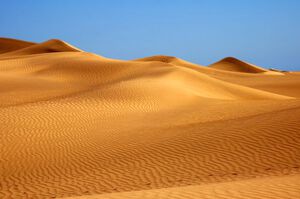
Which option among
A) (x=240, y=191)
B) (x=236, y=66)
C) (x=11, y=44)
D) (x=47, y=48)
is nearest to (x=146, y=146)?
(x=240, y=191)

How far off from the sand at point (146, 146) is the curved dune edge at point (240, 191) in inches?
0.6

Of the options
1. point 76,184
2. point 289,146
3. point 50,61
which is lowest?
point 76,184

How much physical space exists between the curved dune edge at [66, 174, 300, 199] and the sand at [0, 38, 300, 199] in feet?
0.05

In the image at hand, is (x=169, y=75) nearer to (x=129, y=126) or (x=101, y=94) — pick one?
(x=101, y=94)

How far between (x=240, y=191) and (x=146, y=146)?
5665 mm

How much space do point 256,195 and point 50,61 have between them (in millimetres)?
30905

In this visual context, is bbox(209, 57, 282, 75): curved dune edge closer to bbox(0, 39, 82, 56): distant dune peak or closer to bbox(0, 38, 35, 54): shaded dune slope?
bbox(0, 39, 82, 56): distant dune peak

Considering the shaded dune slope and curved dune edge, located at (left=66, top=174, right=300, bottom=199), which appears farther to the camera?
the shaded dune slope

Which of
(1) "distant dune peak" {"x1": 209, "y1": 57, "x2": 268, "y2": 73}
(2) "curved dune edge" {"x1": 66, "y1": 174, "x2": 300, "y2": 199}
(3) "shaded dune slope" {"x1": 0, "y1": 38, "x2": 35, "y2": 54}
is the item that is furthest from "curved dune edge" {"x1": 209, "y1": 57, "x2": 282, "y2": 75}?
(2) "curved dune edge" {"x1": 66, "y1": 174, "x2": 300, "y2": 199}

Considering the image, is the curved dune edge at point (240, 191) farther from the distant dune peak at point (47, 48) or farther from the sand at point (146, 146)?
the distant dune peak at point (47, 48)

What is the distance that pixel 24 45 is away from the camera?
6681 cm

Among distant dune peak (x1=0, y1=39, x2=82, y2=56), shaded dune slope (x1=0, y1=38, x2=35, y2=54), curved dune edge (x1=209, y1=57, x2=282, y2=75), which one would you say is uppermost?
shaded dune slope (x1=0, y1=38, x2=35, y2=54)

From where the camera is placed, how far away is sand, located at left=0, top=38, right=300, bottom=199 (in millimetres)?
8781

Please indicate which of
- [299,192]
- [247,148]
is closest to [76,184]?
[247,148]
